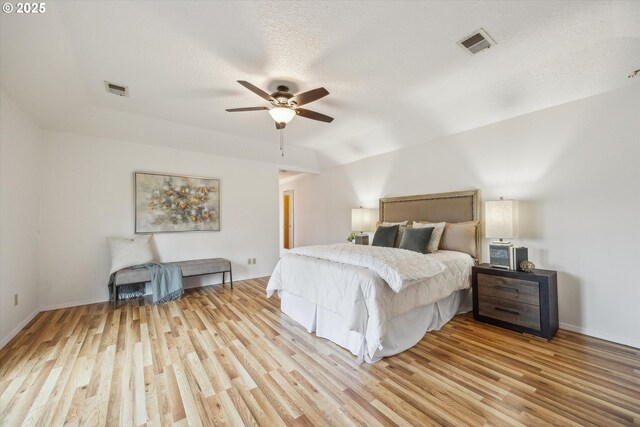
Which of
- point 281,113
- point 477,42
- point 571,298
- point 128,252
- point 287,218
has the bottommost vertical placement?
point 571,298

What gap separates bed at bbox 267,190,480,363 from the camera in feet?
6.97

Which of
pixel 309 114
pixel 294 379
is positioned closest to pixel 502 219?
pixel 309 114

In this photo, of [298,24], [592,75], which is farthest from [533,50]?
[298,24]

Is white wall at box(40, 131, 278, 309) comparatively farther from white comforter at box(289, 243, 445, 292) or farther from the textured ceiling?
white comforter at box(289, 243, 445, 292)

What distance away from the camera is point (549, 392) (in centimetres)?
175

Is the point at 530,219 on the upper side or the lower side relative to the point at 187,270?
upper

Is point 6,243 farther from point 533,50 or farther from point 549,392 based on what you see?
point 533,50

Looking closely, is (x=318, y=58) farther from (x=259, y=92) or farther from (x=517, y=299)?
(x=517, y=299)

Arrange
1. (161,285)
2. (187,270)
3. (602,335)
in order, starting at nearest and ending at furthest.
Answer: (602,335) → (161,285) → (187,270)

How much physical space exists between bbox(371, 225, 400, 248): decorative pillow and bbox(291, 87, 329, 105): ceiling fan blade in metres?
2.23

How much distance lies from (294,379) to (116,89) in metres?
3.42

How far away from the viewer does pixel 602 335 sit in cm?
251

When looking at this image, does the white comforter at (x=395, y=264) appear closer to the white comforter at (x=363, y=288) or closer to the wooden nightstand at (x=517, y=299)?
the white comforter at (x=363, y=288)

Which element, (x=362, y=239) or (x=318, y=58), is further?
(x=362, y=239)
